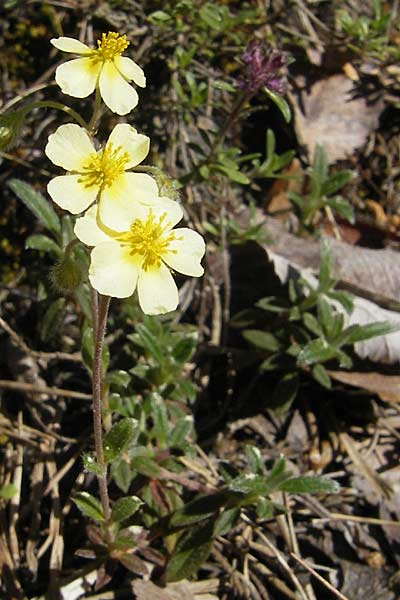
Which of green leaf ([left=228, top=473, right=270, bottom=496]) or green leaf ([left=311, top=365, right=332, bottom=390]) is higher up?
green leaf ([left=311, top=365, right=332, bottom=390])

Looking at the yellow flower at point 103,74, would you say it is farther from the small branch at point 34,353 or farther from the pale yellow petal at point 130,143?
the small branch at point 34,353

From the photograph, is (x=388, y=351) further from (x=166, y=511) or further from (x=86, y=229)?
(x=86, y=229)

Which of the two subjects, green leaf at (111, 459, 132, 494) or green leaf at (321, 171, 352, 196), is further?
green leaf at (321, 171, 352, 196)

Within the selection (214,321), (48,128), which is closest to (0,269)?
(48,128)

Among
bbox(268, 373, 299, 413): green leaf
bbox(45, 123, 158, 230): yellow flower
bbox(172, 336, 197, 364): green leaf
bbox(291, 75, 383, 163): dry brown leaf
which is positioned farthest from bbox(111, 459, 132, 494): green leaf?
bbox(291, 75, 383, 163): dry brown leaf

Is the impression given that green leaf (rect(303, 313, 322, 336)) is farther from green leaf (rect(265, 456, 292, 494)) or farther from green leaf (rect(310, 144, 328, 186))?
green leaf (rect(310, 144, 328, 186))

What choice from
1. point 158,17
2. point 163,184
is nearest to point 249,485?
point 163,184

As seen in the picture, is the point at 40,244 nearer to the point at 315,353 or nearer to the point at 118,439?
the point at 118,439
